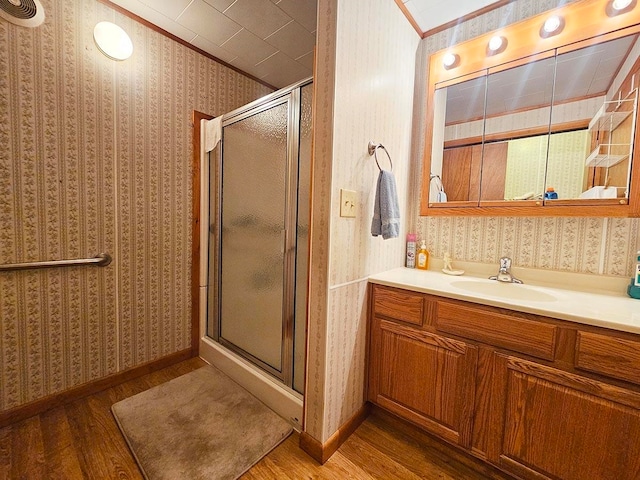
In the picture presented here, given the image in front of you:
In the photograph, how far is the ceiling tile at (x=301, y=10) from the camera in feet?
5.19

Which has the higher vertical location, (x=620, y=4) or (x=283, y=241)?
(x=620, y=4)

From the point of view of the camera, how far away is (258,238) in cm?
171

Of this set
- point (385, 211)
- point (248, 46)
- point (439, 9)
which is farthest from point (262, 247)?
point (439, 9)

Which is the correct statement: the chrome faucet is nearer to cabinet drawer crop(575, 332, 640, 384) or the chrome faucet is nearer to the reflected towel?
cabinet drawer crop(575, 332, 640, 384)

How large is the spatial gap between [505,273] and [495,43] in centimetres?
124

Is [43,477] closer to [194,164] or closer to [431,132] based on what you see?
[194,164]

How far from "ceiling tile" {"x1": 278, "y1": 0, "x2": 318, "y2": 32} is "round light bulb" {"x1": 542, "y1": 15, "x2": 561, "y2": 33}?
122 centimetres

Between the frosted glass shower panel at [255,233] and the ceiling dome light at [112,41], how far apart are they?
695 mm

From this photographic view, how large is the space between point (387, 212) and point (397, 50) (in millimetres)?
969

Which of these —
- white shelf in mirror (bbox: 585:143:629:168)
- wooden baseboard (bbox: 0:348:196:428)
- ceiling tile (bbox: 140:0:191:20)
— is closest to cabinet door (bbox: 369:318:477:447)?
white shelf in mirror (bbox: 585:143:629:168)

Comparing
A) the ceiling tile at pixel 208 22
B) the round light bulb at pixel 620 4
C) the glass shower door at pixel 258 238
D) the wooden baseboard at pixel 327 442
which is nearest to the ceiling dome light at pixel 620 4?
the round light bulb at pixel 620 4

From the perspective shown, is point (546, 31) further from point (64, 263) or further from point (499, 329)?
point (64, 263)

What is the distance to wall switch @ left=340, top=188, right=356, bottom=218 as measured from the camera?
47.4 inches

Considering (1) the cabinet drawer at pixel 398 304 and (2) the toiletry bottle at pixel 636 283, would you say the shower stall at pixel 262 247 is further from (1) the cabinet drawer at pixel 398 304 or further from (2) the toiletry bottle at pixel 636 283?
(2) the toiletry bottle at pixel 636 283
